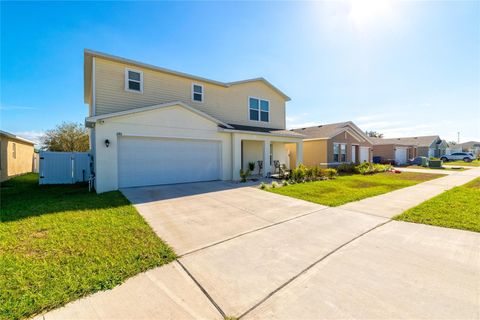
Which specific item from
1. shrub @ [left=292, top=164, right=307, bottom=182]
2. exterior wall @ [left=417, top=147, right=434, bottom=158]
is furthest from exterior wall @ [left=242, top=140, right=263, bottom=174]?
exterior wall @ [left=417, top=147, right=434, bottom=158]

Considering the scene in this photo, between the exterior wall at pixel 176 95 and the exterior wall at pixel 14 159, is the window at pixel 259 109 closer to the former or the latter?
the exterior wall at pixel 176 95

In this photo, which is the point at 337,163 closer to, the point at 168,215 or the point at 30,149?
the point at 168,215

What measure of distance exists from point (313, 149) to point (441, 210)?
13594 millimetres

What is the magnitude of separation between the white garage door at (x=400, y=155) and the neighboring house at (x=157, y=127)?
23.9 meters

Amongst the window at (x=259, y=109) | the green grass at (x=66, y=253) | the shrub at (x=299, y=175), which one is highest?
the window at (x=259, y=109)

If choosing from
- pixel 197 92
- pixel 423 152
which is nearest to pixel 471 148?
pixel 423 152

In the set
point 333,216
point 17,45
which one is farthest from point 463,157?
point 17,45

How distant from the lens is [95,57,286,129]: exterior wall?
10000 millimetres

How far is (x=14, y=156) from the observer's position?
14570 mm

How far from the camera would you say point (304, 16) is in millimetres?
8938

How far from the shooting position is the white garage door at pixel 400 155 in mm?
29328

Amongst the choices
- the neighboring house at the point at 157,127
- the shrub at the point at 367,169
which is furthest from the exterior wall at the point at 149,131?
the shrub at the point at 367,169

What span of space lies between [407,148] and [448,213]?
3294 centimetres

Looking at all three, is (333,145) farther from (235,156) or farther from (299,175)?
(235,156)
